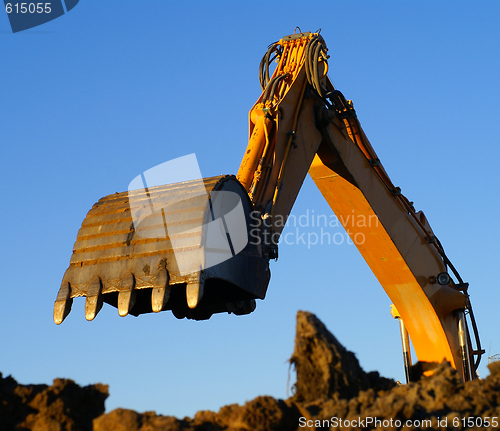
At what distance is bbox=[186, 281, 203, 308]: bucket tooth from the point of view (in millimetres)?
6341

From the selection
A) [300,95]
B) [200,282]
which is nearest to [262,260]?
[200,282]

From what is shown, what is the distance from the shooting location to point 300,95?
29.1 ft

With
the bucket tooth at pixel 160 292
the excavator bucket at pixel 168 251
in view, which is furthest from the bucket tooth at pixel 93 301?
the bucket tooth at pixel 160 292

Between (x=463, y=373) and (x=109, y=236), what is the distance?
578 cm

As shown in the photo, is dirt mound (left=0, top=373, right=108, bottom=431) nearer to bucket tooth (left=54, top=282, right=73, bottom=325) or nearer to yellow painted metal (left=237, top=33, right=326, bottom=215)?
bucket tooth (left=54, top=282, right=73, bottom=325)

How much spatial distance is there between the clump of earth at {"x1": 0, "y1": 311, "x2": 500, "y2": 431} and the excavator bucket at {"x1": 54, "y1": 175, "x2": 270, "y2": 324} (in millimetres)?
1067

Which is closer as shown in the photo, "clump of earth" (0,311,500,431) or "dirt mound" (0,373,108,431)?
"clump of earth" (0,311,500,431)

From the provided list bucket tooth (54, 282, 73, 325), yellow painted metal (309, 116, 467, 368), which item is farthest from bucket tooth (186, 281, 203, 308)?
yellow painted metal (309, 116, 467, 368)

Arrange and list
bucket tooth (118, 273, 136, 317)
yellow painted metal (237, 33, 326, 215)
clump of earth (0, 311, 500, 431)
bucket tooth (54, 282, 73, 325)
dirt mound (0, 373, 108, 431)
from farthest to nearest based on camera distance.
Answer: yellow painted metal (237, 33, 326, 215), bucket tooth (54, 282, 73, 325), bucket tooth (118, 273, 136, 317), dirt mound (0, 373, 108, 431), clump of earth (0, 311, 500, 431)

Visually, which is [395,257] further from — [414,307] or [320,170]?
[320,170]

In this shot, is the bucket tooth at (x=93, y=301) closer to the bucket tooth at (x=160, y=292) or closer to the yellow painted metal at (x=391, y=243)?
the bucket tooth at (x=160, y=292)

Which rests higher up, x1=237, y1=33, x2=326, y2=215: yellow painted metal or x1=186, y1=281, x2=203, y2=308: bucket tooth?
x1=237, y1=33, x2=326, y2=215: yellow painted metal

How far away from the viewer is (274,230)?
25.5 ft

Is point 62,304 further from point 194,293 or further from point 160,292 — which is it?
point 194,293
